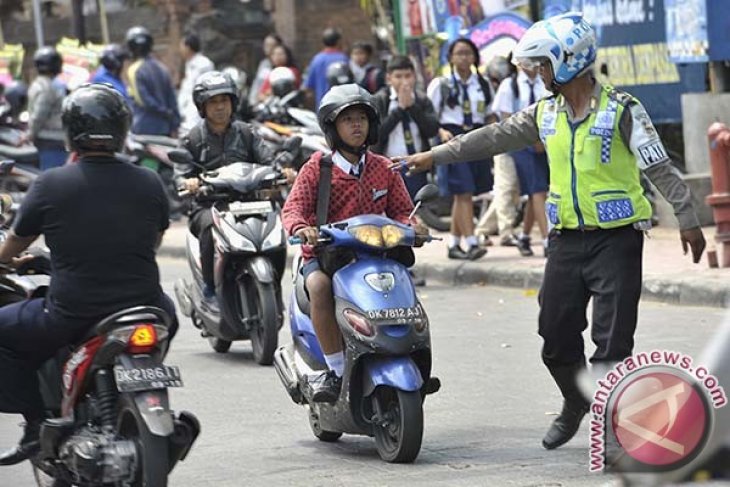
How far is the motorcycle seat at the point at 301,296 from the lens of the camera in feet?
27.1

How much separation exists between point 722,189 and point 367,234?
596 centimetres

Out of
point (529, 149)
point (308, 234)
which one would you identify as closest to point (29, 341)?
point (308, 234)

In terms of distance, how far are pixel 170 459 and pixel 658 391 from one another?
204 centimetres

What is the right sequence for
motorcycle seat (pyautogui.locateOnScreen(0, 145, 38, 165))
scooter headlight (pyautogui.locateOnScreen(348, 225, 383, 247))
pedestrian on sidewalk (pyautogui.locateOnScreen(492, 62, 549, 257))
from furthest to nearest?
motorcycle seat (pyautogui.locateOnScreen(0, 145, 38, 165)), pedestrian on sidewalk (pyautogui.locateOnScreen(492, 62, 549, 257)), scooter headlight (pyautogui.locateOnScreen(348, 225, 383, 247))

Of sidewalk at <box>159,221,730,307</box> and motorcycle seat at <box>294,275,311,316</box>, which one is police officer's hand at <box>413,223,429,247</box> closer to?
motorcycle seat at <box>294,275,311,316</box>

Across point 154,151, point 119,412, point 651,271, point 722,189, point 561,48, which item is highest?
point 561,48

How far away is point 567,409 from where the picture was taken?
777 centimetres

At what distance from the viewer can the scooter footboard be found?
7543 millimetres

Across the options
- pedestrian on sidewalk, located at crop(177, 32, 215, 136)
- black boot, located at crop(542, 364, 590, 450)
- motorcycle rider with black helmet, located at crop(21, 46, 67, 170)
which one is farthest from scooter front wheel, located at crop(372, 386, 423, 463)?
pedestrian on sidewalk, located at crop(177, 32, 215, 136)

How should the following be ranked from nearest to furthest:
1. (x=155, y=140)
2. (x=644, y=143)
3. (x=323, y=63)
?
1. (x=644, y=143)
2. (x=323, y=63)
3. (x=155, y=140)

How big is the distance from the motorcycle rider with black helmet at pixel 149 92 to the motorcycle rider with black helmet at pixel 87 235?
46.0 feet

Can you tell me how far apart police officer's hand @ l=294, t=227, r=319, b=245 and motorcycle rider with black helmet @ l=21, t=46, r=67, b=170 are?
35.8 feet

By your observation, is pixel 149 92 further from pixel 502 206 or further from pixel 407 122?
pixel 407 122

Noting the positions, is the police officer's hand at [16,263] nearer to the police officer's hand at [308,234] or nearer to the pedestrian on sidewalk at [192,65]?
the police officer's hand at [308,234]
